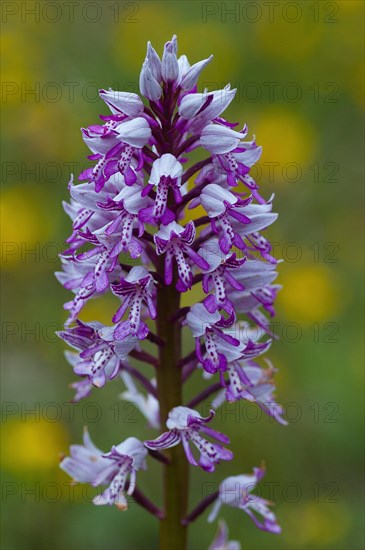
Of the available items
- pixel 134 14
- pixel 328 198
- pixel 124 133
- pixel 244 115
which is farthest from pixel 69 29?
pixel 124 133

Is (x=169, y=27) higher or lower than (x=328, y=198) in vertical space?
higher

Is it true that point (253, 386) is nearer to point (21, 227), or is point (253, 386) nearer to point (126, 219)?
point (126, 219)

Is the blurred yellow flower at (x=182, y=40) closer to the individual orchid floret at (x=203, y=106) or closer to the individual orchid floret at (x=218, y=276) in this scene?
the individual orchid floret at (x=203, y=106)

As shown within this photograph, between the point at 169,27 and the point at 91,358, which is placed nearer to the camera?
the point at 91,358

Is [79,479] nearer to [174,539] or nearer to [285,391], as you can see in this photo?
[174,539]

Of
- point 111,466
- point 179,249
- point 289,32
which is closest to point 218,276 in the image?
point 179,249

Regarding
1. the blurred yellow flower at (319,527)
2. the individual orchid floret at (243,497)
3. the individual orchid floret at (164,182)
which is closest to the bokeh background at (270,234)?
the blurred yellow flower at (319,527)
